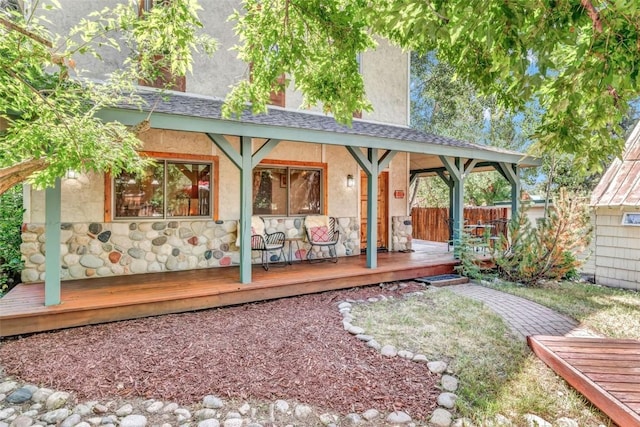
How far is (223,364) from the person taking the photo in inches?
134

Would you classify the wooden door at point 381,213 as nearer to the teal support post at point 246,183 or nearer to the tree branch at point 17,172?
the teal support post at point 246,183

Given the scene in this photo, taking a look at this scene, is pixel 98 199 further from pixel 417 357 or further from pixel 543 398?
pixel 543 398

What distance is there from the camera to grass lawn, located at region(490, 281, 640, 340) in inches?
179

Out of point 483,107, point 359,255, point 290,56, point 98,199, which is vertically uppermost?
point 483,107

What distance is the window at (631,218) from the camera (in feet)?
21.5

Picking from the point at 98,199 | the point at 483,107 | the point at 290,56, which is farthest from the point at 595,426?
the point at 483,107

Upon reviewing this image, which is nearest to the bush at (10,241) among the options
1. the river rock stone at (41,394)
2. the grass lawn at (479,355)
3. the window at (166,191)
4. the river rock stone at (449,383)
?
the window at (166,191)

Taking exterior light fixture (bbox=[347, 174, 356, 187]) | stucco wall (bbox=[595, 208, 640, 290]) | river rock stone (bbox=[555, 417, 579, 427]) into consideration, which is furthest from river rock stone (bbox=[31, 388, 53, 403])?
stucco wall (bbox=[595, 208, 640, 290])

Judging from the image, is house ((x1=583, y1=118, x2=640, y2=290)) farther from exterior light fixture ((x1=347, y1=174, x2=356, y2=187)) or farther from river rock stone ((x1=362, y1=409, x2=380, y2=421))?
river rock stone ((x1=362, y1=409, x2=380, y2=421))

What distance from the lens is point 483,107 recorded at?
15.8 metres

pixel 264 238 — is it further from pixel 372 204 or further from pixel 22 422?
pixel 22 422

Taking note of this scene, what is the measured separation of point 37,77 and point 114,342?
283cm

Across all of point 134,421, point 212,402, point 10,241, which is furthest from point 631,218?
point 10,241

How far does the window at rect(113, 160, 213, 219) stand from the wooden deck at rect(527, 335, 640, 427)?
5461mm
